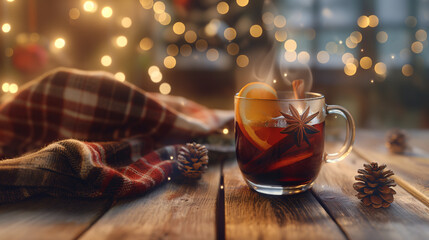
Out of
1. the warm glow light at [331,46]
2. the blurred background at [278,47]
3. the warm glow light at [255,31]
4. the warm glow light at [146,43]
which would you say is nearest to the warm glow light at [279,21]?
the blurred background at [278,47]

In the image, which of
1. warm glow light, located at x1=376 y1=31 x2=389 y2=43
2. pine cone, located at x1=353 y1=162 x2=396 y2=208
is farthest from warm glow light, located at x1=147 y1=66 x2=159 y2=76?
pine cone, located at x1=353 y1=162 x2=396 y2=208

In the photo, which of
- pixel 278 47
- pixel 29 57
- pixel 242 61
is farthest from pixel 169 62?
pixel 29 57

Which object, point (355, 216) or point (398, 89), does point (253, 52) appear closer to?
point (398, 89)

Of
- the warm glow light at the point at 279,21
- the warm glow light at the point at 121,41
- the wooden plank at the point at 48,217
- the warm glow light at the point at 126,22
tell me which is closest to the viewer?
the wooden plank at the point at 48,217

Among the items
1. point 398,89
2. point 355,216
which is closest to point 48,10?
point 355,216

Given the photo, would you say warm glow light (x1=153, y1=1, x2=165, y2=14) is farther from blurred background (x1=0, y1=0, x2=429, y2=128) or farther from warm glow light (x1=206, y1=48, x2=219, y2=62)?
warm glow light (x1=206, y1=48, x2=219, y2=62)

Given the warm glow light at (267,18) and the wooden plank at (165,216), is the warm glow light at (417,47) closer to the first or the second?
the warm glow light at (267,18)

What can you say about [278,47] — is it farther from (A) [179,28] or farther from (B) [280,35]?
(A) [179,28]
